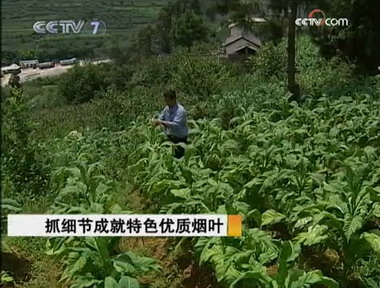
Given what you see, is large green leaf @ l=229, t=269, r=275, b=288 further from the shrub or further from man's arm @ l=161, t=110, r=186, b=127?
man's arm @ l=161, t=110, r=186, b=127

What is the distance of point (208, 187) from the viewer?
4.58 m

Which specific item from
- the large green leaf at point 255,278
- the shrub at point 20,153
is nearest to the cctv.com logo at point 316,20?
the shrub at point 20,153

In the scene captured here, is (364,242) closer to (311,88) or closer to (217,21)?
(217,21)

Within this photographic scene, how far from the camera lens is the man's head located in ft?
18.0

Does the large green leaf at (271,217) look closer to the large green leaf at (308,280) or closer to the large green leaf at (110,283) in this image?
the large green leaf at (308,280)

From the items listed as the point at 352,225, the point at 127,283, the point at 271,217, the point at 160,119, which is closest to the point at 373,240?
the point at 352,225

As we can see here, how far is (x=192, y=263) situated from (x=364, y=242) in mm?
1130

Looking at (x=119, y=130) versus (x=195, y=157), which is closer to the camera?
(x=195, y=157)

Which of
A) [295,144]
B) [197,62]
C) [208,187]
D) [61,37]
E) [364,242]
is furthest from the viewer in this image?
[197,62]

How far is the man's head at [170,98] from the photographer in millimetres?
5480

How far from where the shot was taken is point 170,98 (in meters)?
5.52

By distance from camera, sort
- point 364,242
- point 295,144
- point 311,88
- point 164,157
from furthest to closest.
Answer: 1. point 311,88
2. point 295,144
3. point 164,157
4. point 364,242

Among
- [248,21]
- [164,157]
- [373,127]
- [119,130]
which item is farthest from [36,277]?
[248,21]

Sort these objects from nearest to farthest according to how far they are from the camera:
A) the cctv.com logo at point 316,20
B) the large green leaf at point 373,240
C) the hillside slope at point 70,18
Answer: the large green leaf at point 373,240 → the hillside slope at point 70,18 → the cctv.com logo at point 316,20
